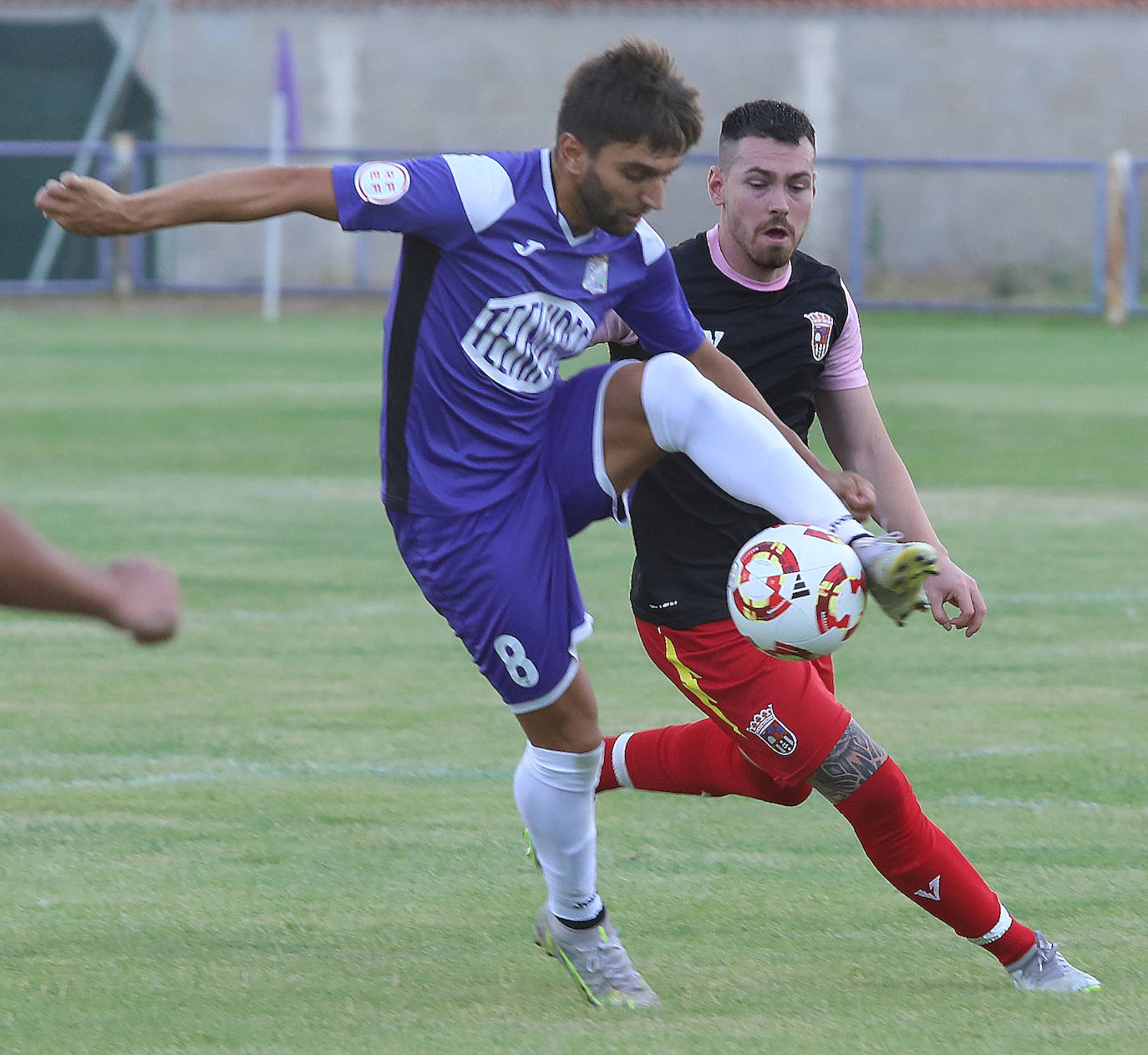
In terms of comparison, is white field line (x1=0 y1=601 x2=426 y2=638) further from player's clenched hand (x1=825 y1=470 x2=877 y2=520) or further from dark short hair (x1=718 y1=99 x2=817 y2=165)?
player's clenched hand (x1=825 y1=470 x2=877 y2=520)

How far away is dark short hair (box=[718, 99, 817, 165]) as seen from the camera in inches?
182

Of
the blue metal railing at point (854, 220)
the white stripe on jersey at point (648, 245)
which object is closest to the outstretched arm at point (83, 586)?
the white stripe on jersey at point (648, 245)

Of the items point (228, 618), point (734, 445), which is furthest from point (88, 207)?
point (228, 618)

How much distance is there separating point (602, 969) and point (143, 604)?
1405 mm

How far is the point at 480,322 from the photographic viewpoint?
408 cm

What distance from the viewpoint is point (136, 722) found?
6535mm

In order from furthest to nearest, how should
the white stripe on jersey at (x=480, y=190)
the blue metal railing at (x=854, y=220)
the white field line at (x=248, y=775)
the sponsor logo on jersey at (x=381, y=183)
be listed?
the blue metal railing at (x=854, y=220) → the white field line at (x=248, y=775) → the white stripe on jersey at (x=480, y=190) → the sponsor logo on jersey at (x=381, y=183)

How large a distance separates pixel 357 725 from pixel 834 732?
8.52 feet

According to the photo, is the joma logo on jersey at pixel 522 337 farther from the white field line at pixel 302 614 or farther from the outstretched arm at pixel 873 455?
the white field line at pixel 302 614

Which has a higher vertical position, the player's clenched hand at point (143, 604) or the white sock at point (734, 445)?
the white sock at point (734, 445)

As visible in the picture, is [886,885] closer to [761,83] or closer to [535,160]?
[535,160]

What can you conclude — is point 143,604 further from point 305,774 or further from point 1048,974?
point 305,774

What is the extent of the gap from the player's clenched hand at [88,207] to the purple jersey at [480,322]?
57 centimetres

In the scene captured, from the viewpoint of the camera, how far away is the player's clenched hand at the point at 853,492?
4.20 meters
